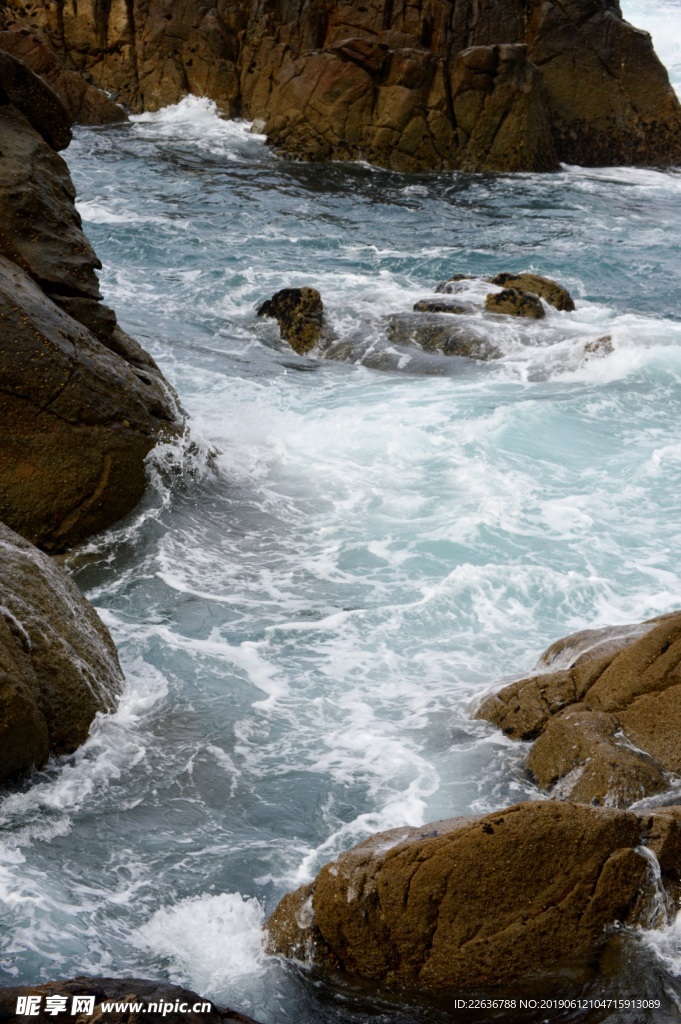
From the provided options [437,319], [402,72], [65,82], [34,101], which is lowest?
[437,319]

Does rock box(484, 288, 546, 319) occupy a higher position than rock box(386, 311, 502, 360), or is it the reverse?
rock box(484, 288, 546, 319)

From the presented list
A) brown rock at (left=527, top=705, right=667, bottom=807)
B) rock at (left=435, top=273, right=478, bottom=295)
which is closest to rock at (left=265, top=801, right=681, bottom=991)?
brown rock at (left=527, top=705, right=667, bottom=807)

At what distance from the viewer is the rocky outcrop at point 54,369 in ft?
28.2

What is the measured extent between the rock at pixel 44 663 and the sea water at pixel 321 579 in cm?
17

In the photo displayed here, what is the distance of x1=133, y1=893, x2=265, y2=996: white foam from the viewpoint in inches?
187

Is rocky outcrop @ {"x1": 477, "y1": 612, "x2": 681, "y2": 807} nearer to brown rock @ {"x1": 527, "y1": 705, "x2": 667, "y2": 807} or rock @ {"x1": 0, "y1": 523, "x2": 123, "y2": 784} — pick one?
brown rock @ {"x1": 527, "y1": 705, "x2": 667, "y2": 807}

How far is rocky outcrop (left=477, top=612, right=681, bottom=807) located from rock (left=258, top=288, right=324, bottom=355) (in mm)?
8535

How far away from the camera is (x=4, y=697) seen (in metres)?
5.67

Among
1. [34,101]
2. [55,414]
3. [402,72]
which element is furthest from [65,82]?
[55,414]

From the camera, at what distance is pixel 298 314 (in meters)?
14.8

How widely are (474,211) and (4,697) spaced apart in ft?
58.7

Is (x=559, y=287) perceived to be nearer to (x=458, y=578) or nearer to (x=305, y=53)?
(x=458, y=578)

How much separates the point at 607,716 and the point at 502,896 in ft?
5.75

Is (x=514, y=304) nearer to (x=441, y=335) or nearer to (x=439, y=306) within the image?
(x=439, y=306)
